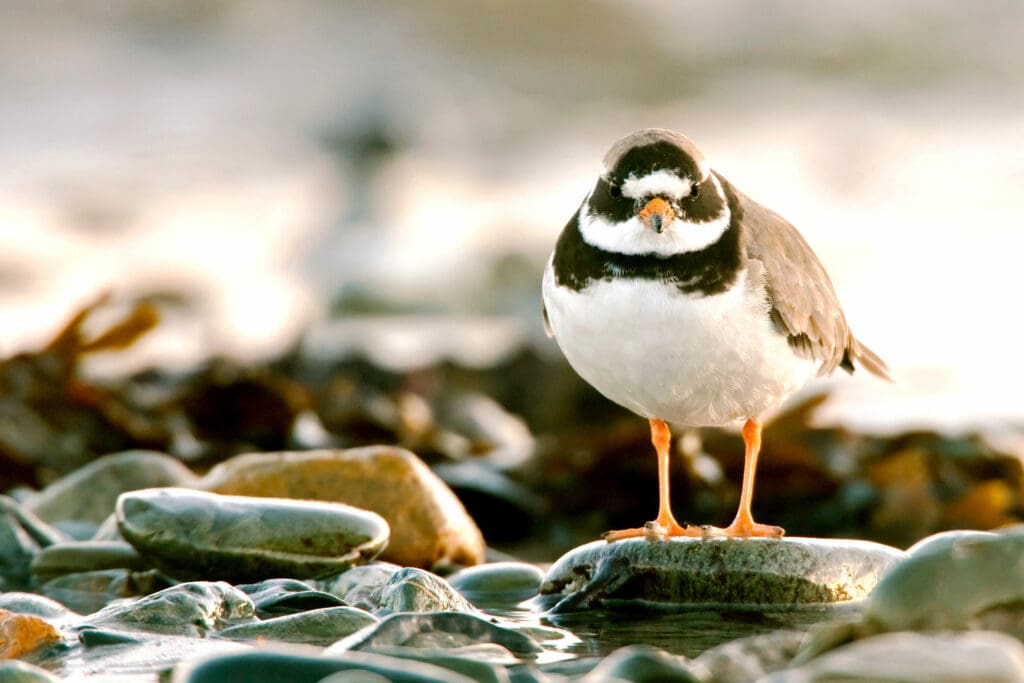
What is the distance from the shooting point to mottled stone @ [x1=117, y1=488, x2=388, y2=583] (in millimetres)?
4555

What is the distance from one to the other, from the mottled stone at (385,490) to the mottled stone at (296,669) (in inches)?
93.7

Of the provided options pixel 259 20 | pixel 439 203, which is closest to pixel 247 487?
pixel 439 203

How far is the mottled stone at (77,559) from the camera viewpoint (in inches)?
191

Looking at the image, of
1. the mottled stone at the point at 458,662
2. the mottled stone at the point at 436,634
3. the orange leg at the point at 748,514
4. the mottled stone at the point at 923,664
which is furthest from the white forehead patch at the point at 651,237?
the mottled stone at the point at 923,664

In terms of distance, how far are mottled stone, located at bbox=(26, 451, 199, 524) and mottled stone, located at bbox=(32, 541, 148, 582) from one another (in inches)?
30.5

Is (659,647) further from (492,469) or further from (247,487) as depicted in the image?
(492,469)

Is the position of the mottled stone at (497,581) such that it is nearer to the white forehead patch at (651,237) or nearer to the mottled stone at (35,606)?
the white forehead patch at (651,237)

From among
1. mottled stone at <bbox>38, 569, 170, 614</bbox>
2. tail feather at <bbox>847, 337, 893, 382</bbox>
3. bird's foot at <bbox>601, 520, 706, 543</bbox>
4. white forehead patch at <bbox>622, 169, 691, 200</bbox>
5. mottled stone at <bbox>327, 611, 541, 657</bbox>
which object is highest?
white forehead patch at <bbox>622, 169, 691, 200</bbox>

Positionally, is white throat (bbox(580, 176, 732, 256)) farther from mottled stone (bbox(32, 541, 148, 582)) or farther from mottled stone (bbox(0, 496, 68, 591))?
mottled stone (bbox(0, 496, 68, 591))

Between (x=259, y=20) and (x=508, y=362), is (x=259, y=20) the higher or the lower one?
the higher one

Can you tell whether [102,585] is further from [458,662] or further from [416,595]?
[458,662]

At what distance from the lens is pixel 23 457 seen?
20.7ft

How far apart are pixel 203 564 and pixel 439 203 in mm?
9960

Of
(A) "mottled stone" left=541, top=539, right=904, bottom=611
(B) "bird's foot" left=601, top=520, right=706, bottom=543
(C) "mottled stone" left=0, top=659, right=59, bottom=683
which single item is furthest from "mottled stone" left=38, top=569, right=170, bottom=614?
(C) "mottled stone" left=0, top=659, right=59, bottom=683
